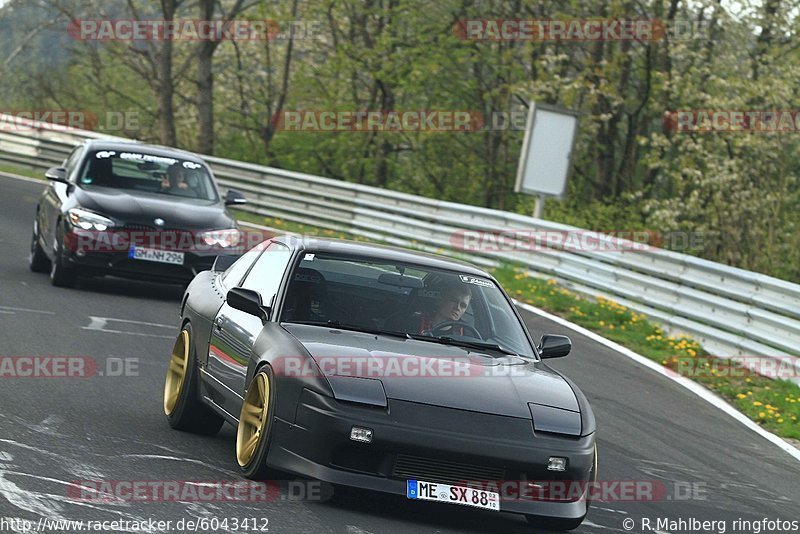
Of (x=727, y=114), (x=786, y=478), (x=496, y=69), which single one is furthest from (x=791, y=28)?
(x=786, y=478)

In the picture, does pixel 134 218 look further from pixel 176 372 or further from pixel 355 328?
pixel 355 328

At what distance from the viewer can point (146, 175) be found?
15766mm

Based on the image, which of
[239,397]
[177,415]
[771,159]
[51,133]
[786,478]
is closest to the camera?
[239,397]

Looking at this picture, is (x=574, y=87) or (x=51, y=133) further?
(x=51, y=133)

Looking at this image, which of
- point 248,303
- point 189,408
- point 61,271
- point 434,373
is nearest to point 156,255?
point 61,271

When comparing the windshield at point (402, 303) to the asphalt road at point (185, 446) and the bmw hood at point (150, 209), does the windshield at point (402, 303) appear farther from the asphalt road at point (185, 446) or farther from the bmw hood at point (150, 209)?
the bmw hood at point (150, 209)

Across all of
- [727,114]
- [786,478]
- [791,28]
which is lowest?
[786,478]

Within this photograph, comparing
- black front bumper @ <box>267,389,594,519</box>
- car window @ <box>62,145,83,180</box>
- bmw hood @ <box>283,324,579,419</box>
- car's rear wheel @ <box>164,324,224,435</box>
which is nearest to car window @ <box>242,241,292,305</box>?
bmw hood @ <box>283,324,579,419</box>

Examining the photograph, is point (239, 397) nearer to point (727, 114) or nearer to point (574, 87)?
point (727, 114)

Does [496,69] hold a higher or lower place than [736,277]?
higher

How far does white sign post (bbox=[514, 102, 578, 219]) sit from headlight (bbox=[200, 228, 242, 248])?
8.72m

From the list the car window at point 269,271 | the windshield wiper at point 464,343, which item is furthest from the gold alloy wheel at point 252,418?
the windshield wiper at point 464,343

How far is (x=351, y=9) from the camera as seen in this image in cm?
→ 3497

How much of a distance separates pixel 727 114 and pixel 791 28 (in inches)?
120
